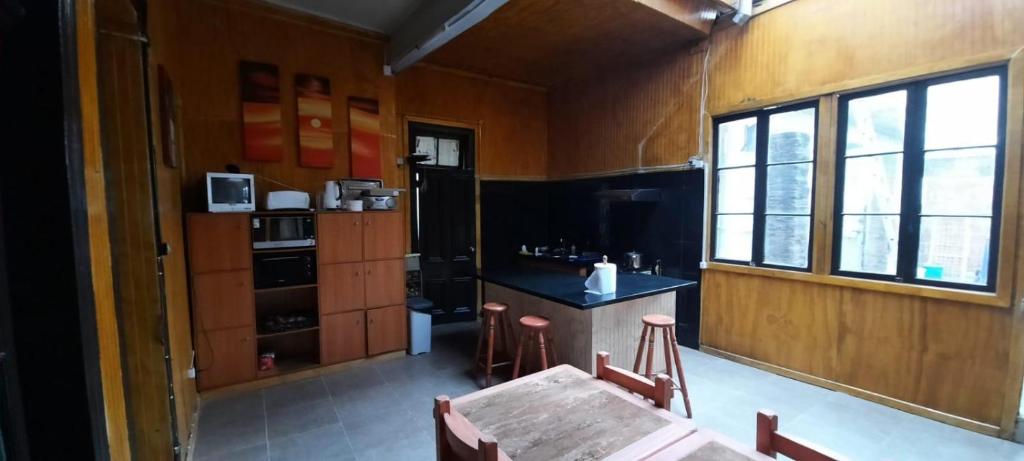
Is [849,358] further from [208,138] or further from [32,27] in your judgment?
[208,138]

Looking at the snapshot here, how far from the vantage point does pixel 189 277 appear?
315cm

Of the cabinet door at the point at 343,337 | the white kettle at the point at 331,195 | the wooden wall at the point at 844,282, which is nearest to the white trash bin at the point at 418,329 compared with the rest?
the cabinet door at the point at 343,337

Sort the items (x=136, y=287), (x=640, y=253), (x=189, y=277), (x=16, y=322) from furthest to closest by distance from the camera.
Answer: (x=640, y=253) < (x=189, y=277) < (x=136, y=287) < (x=16, y=322)

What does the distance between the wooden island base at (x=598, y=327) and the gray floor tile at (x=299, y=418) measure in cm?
164

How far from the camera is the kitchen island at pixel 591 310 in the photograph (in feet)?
10.1

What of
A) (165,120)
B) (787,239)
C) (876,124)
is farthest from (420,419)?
(876,124)

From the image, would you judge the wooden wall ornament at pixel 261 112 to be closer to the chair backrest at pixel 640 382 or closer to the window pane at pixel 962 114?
the chair backrest at pixel 640 382

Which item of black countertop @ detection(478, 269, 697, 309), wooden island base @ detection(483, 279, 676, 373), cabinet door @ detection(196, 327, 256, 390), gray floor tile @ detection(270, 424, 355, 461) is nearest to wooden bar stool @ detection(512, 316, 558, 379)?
wooden island base @ detection(483, 279, 676, 373)

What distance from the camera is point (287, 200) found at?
138 inches

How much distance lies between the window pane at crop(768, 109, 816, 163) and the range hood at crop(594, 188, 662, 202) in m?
1.10

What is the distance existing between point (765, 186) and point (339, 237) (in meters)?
3.99

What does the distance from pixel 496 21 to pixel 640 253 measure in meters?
2.95

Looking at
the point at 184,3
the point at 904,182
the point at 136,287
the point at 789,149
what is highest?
the point at 184,3

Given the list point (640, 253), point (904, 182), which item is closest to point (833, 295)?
point (904, 182)
